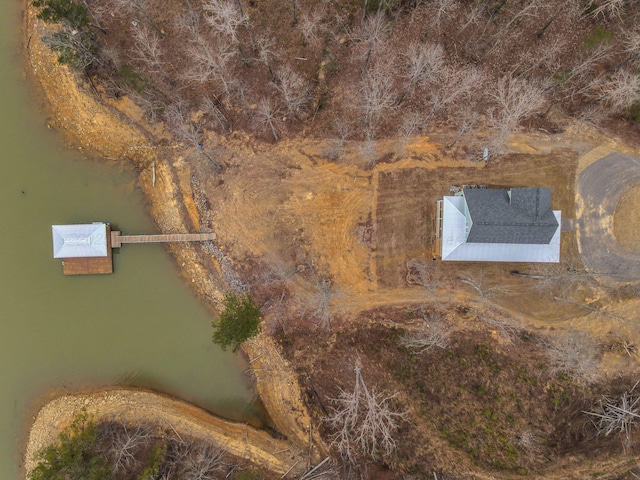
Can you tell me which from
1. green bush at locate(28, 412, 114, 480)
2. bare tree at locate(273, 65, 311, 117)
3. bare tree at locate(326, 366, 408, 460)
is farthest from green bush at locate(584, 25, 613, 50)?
green bush at locate(28, 412, 114, 480)

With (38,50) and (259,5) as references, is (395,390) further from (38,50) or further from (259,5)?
(38,50)

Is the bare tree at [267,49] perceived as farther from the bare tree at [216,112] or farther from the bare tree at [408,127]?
the bare tree at [408,127]

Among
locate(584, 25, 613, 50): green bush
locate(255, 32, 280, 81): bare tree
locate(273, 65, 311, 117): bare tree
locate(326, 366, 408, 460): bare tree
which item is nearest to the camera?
locate(326, 366, 408, 460): bare tree

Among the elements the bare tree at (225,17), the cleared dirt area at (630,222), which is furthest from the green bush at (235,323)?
the cleared dirt area at (630,222)

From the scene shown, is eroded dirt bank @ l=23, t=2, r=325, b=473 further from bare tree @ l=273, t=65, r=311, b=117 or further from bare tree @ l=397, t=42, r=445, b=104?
Answer: bare tree @ l=397, t=42, r=445, b=104

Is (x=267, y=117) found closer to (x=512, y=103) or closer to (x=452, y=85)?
(x=452, y=85)
